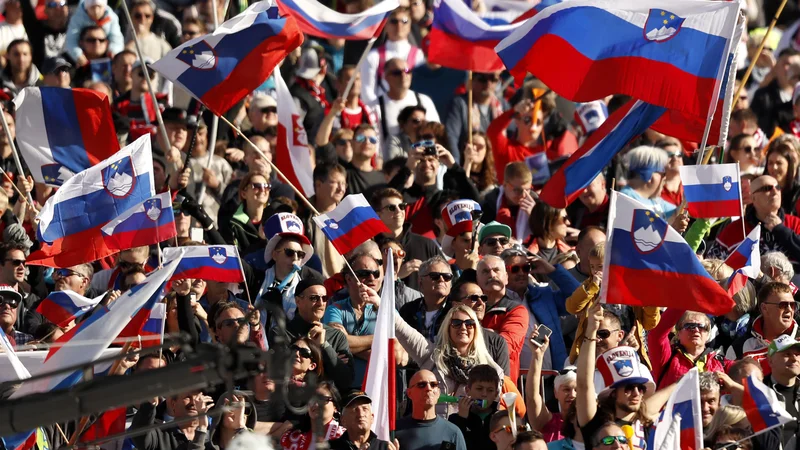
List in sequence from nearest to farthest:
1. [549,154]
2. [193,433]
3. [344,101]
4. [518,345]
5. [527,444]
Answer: [527,444], [193,433], [518,345], [344,101], [549,154]

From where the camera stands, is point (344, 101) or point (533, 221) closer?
point (533, 221)

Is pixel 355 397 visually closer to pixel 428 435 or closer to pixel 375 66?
pixel 428 435

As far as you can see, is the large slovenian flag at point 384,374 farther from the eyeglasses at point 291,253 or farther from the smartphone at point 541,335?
the eyeglasses at point 291,253

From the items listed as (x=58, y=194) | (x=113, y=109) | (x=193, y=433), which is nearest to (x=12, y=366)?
(x=193, y=433)

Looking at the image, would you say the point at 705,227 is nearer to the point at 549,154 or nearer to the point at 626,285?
the point at 626,285

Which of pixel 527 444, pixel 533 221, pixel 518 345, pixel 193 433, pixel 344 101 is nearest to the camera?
pixel 527 444

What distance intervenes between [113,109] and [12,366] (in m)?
6.45

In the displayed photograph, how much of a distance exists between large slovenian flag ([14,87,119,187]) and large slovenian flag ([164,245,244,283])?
1.55 metres

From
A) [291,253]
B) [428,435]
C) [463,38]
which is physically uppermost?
[463,38]

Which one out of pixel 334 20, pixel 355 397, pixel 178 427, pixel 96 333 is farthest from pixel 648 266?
pixel 334 20

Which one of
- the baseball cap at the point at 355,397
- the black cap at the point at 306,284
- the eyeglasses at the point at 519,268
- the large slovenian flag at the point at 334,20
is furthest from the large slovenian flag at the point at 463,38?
the baseball cap at the point at 355,397

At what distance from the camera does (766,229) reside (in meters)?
15.5

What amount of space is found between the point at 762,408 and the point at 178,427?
12.6 feet

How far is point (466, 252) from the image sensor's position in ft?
49.2
